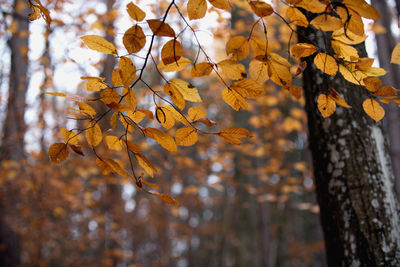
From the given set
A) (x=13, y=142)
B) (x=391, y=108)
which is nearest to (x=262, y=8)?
(x=391, y=108)

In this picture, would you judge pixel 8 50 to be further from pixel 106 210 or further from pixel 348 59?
pixel 348 59

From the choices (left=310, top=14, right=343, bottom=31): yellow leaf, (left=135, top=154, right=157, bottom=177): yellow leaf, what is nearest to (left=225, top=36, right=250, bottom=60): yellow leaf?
(left=310, top=14, right=343, bottom=31): yellow leaf

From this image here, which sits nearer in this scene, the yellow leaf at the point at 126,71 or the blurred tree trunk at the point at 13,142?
the yellow leaf at the point at 126,71

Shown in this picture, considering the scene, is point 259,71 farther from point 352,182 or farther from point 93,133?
point 352,182

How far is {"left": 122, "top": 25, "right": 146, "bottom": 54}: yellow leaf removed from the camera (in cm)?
71

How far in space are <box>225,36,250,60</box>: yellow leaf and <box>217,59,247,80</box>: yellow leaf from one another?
3 cm

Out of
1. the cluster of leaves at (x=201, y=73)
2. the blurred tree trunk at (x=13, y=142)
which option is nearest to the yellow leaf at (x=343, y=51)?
the cluster of leaves at (x=201, y=73)

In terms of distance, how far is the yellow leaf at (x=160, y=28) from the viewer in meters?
0.68

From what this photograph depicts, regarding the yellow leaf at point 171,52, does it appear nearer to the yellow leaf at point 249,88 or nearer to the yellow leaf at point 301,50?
the yellow leaf at point 249,88

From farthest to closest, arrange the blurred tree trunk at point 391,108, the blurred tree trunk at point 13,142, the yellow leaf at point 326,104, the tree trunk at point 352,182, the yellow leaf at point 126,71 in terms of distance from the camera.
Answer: the blurred tree trunk at point 13,142 < the blurred tree trunk at point 391,108 < the tree trunk at point 352,182 < the yellow leaf at point 326,104 < the yellow leaf at point 126,71

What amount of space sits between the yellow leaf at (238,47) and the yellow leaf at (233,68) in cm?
3

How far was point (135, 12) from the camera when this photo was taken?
0.69m

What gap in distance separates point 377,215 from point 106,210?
4600mm

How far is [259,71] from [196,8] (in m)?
0.27
